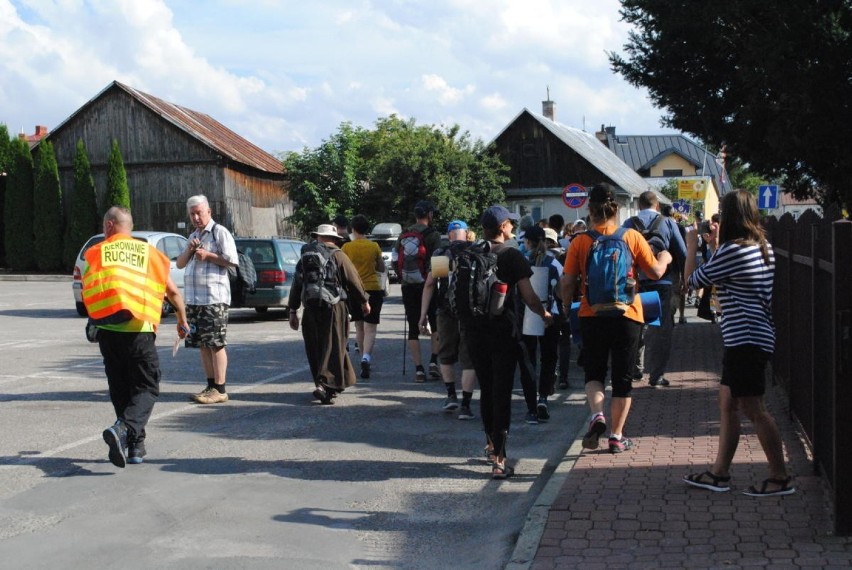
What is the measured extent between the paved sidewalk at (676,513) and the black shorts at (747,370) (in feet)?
2.05

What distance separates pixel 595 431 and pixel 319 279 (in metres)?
3.79

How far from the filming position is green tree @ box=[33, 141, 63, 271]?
4284cm

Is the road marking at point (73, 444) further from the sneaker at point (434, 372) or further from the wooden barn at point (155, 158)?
the wooden barn at point (155, 158)

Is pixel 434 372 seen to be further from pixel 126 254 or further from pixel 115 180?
pixel 115 180

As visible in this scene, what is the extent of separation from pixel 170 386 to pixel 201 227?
2.22m

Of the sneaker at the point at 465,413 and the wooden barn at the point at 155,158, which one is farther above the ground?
the wooden barn at the point at 155,158

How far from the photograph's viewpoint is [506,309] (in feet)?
23.4

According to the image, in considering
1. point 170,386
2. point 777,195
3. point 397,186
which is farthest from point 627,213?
point 170,386

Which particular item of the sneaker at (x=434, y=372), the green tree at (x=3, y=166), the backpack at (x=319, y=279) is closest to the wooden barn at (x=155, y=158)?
the green tree at (x=3, y=166)

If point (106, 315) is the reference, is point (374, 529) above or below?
below

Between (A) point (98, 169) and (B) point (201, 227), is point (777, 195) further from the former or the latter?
(A) point (98, 169)

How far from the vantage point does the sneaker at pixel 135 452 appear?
24.8 ft

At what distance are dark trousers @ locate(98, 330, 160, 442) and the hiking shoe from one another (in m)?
3.09

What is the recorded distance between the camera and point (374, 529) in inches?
235
